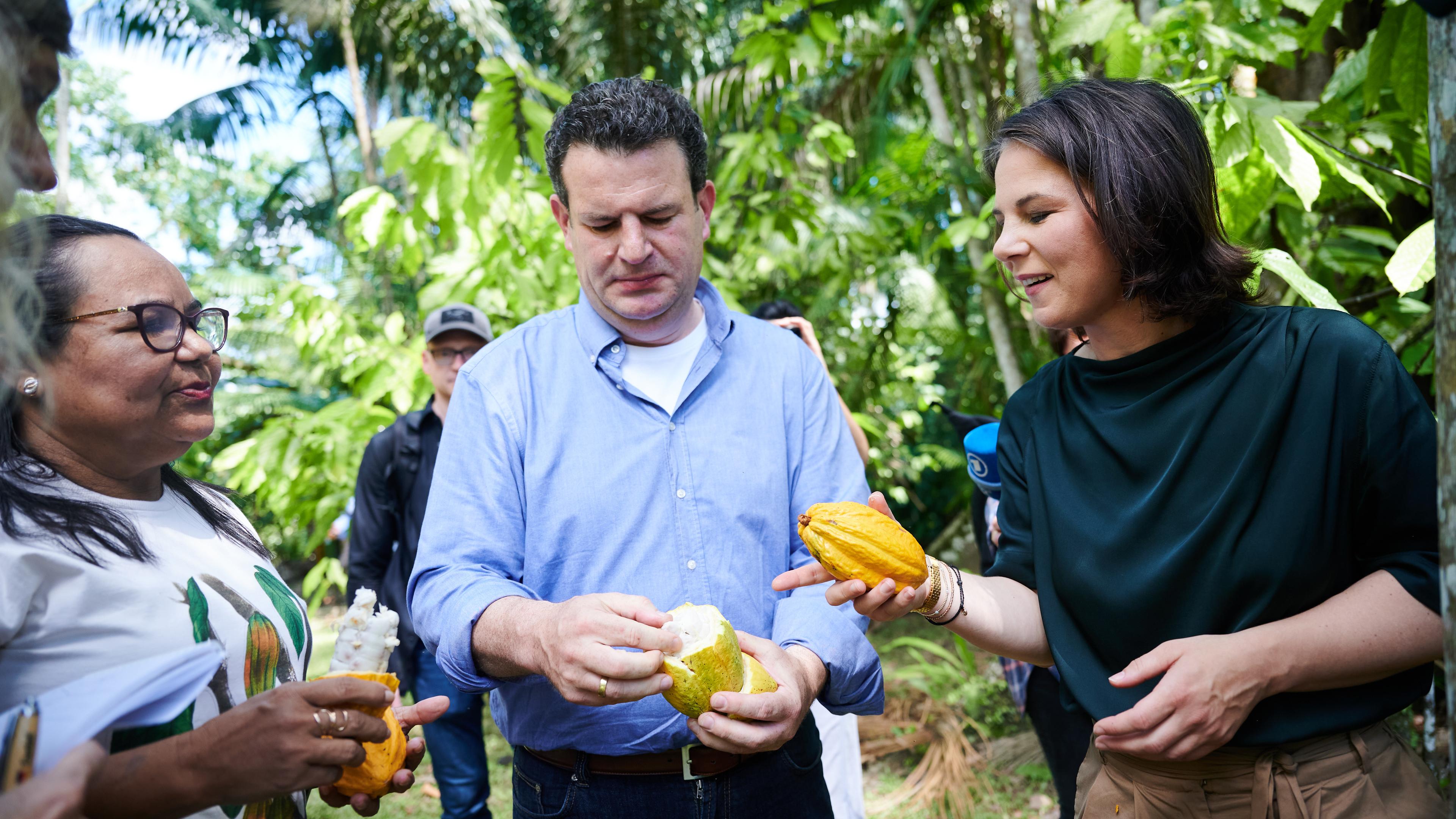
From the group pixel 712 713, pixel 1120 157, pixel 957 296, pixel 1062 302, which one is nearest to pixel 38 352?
pixel 712 713

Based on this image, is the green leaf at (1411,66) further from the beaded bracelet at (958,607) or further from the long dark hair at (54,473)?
the long dark hair at (54,473)

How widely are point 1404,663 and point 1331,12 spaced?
171 centimetres

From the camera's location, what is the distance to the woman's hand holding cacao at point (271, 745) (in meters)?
1.14

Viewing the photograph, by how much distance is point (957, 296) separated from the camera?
6359mm

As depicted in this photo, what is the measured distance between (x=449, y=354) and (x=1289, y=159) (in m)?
3.12

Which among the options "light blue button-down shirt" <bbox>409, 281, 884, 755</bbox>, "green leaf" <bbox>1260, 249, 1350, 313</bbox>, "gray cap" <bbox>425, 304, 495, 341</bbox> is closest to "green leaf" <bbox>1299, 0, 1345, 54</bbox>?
"green leaf" <bbox>1260, 249, 1350, 313</bbox>

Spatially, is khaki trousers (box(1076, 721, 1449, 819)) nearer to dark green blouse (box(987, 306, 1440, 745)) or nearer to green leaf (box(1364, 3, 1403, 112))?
dark green blouse (box(987, 306, 1440, 745))

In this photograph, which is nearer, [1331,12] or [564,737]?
[564,737]

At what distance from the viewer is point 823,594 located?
5.98ft

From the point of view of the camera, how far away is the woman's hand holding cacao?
1139 mm

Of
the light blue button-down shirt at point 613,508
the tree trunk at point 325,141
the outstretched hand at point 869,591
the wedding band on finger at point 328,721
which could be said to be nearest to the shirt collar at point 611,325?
the light blue button-down shirt at point 613,508

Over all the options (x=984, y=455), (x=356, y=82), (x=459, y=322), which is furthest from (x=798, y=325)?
(x=356, y=82)

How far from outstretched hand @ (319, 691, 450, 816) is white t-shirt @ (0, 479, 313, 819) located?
12 cm

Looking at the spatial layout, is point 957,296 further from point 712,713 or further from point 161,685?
point 161,685
